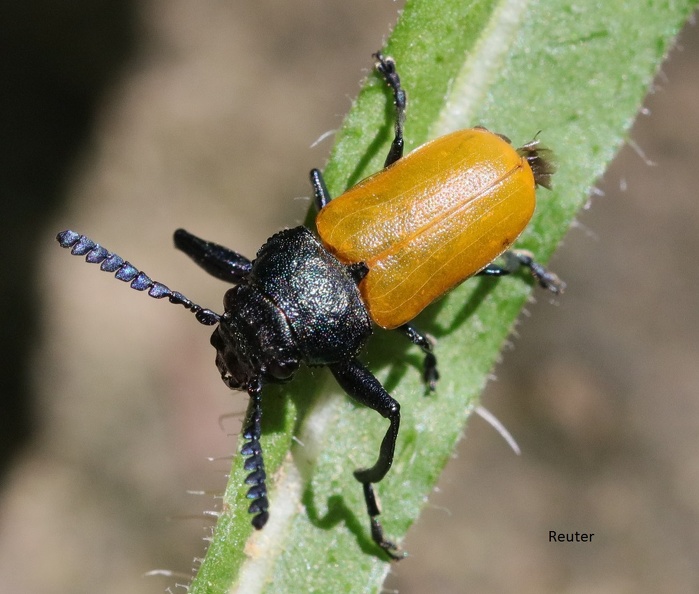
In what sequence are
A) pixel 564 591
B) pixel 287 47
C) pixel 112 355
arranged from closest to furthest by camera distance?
pixel 564 591
pixel 112 355
pixel 287 47

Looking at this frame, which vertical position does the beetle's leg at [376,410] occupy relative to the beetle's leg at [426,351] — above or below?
below

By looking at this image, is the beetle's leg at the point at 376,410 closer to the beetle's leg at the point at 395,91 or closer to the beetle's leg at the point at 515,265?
the beetle's leg at the point at 515,265

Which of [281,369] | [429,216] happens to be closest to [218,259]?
[281,369]

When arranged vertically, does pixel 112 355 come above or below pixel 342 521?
above

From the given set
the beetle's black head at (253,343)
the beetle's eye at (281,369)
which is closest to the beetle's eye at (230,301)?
the beetle's black head at (253,343)

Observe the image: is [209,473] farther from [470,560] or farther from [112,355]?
[470,560]

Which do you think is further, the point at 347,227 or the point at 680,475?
the point at 680,475

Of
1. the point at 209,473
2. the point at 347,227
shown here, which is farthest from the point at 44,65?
the point at 347,227

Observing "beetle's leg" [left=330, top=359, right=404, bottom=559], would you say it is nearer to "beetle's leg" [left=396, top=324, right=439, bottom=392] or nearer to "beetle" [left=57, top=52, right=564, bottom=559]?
"beetle" [left=57, top=52, right=564, bottom=559]

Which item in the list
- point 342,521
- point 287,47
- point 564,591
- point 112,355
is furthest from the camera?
point 287,47
